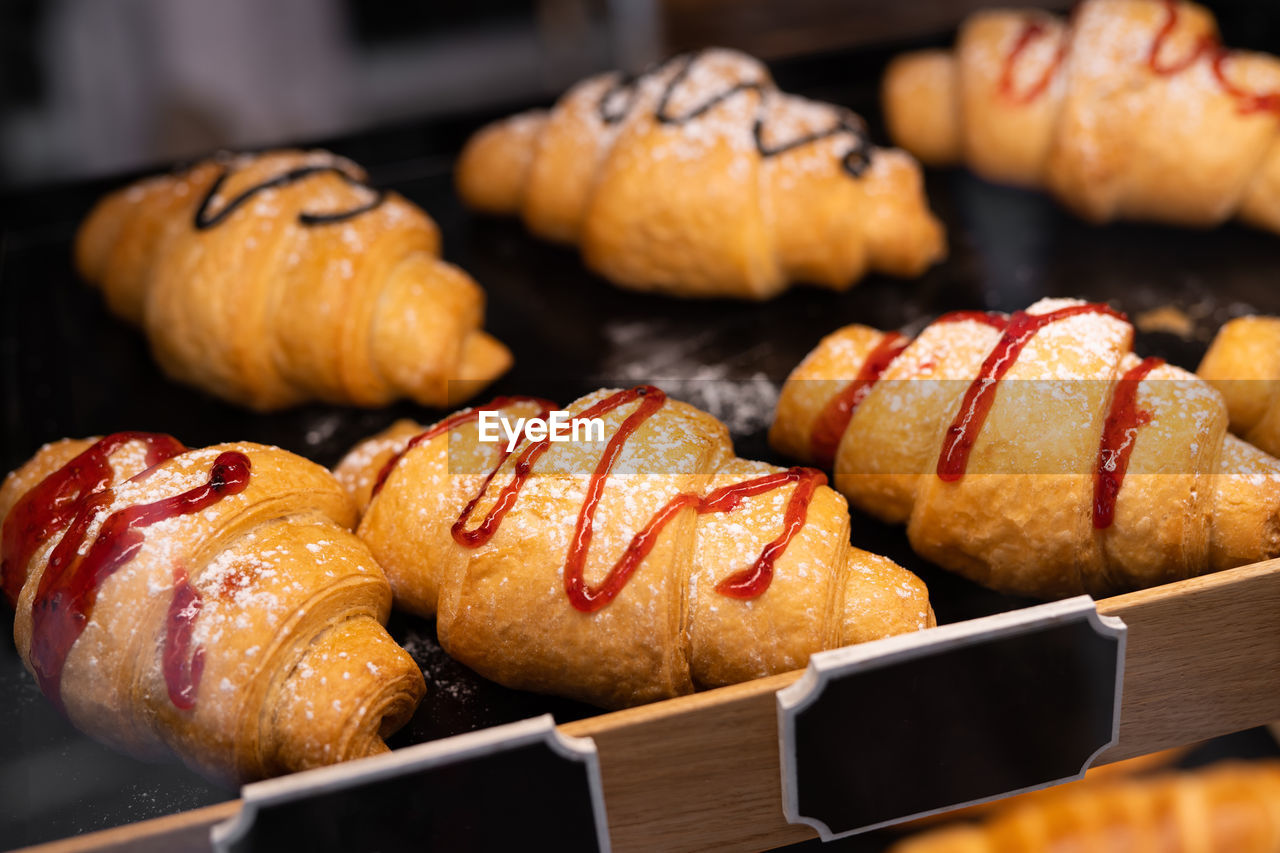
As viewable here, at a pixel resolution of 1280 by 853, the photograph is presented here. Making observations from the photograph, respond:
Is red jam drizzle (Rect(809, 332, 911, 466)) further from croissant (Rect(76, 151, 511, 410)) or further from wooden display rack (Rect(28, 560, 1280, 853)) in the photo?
croissant (Rect(76, 151, 511, 410))

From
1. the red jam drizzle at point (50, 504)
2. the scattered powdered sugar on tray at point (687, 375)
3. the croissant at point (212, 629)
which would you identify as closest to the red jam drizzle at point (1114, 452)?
the scattered powdered sugar on tray at point (687, 375)

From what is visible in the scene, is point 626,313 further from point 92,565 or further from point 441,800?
point 441,800

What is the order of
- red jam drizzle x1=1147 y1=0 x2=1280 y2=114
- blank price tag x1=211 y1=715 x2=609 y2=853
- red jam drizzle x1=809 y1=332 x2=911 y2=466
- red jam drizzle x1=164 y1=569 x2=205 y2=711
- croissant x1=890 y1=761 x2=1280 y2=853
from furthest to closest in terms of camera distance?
red jam drizzle x1=1147 y1=0 x2=1280 y2=114
red jam drizzle x1=809 y1=332 x2=911 y2=466
croissant x1=890 y1=761 x2=1280 y2=853
red jam drizzle x1=164 y1=569 x2=205 y2=711
blank price tag x1=211 y1=715 x2=609 y2=853

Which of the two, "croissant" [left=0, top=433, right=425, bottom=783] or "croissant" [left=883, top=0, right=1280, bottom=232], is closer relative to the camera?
"croissant" [left=0, top=433, right=425, bottom=783]

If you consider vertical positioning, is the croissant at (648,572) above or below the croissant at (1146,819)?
above

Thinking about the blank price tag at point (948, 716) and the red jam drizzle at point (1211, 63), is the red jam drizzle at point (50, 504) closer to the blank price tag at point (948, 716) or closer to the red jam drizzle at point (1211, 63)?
the blank price tag at point (948, 716)

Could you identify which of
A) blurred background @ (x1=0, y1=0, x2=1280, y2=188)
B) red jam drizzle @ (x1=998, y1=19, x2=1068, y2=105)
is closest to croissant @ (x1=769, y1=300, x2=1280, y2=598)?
red jam drizzle @ (x1=998, y1=19, x2=1068, y2=105)

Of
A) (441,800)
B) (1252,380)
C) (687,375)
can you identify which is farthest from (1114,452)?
(441,800)
